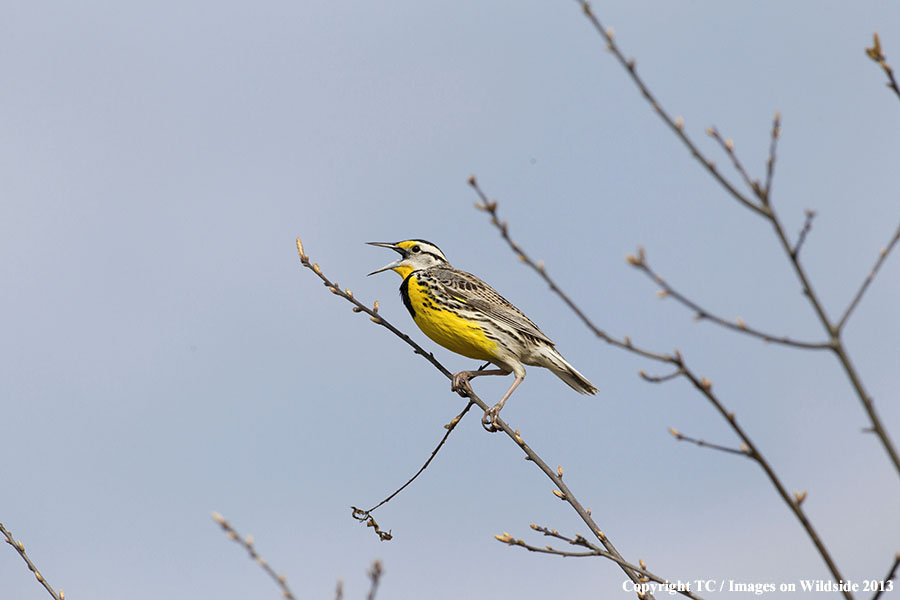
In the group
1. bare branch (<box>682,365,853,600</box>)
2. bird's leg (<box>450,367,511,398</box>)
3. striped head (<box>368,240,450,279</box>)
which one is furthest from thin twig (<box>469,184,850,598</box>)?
striped head (<box>368,240,450,279</box>)

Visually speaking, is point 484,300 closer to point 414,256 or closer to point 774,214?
point 414,256

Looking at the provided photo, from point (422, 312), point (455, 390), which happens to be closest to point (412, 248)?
point (422, 312)

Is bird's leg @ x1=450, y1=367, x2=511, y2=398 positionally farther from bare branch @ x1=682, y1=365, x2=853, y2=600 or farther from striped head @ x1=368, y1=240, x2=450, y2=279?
bare branch @ x1=682, y1=365, x2=853, y2=600

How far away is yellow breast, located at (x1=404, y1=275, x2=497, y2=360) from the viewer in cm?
923

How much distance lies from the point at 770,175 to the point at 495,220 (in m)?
0.94

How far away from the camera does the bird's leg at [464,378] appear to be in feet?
28.8

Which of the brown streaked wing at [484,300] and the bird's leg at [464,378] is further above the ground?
the brown streaked wing at [484,300]

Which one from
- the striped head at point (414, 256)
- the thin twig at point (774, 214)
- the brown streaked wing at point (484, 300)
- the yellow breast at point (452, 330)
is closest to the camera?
the thin twig at point (774, 214)

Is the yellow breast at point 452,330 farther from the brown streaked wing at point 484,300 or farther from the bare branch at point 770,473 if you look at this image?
the bare branch at point 770,473

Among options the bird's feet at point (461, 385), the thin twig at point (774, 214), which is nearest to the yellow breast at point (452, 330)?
the bird's feet at point (461, 385)

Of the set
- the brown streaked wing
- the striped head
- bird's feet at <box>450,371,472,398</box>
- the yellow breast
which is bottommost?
bird's feet at <box>450,371,472,398</box>

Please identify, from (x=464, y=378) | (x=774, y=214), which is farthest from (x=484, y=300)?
(x=774, y=214)

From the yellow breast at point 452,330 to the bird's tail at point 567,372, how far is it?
1.98ft

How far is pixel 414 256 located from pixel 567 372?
2.20m
